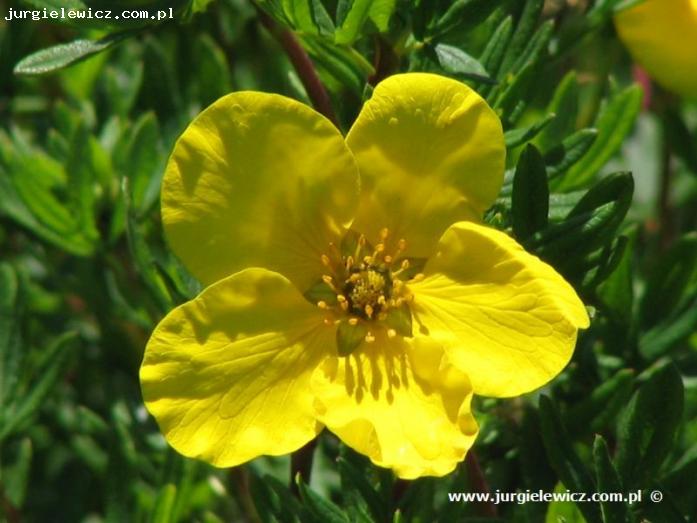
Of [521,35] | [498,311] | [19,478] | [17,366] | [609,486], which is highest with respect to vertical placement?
[521,35]

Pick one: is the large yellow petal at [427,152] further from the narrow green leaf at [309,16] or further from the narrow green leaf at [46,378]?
the narrow green leaf at [46,378]

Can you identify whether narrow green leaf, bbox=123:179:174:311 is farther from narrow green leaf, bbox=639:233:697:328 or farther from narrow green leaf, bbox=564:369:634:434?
narrow green leaf, bbox=639:233:697:328

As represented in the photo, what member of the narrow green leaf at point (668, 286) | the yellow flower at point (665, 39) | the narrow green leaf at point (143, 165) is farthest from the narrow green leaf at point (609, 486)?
the narrow green leaf at point (143, 165)

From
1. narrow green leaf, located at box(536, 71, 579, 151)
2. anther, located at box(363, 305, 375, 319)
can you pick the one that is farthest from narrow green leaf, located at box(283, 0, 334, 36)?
narrow green leaf, located at box(536, 71, 579, 151)

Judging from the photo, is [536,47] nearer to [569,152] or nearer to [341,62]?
[569,152]

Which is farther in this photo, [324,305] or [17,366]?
[17,366]

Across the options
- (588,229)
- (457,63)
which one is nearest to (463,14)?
(457,63)
